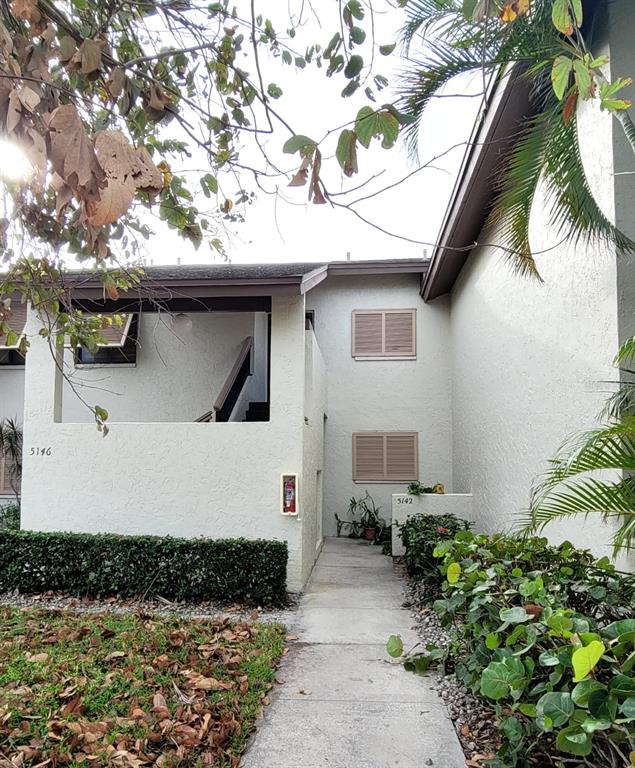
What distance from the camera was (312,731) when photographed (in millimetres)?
3842

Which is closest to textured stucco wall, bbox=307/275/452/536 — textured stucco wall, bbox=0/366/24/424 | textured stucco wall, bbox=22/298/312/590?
textured stucco wall, bbox=22/298/312/590

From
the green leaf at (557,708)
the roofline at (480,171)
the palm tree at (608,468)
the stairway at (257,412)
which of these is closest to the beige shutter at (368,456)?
the stairway at (257,412)

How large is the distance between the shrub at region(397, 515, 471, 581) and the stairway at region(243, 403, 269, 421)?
340 centimetres

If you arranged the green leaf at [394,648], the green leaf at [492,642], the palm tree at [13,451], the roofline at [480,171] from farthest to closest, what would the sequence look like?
the palm tree at [13,451] < the roofline at [480,171] < the green leaf at [394,648] < the green leaf at [492,642]

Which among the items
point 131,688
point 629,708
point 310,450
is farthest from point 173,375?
point 629,708

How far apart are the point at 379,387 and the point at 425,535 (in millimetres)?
5687

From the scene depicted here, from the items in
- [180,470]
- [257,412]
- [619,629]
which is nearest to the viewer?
[619,629]

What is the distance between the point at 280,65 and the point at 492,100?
3423mm

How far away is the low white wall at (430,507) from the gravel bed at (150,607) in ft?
13.1

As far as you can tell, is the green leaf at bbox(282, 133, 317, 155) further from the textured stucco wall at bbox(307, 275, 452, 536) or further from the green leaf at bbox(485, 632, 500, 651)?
the textured stucco wall at bbox(307, 275, 452, 536)

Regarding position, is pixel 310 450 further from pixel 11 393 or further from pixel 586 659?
pixel 11 393

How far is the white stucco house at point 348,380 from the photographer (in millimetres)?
5570

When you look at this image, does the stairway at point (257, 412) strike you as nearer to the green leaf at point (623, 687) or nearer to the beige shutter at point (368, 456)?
A: the beige shutter at point (368, 456)

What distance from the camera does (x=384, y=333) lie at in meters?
13.9
